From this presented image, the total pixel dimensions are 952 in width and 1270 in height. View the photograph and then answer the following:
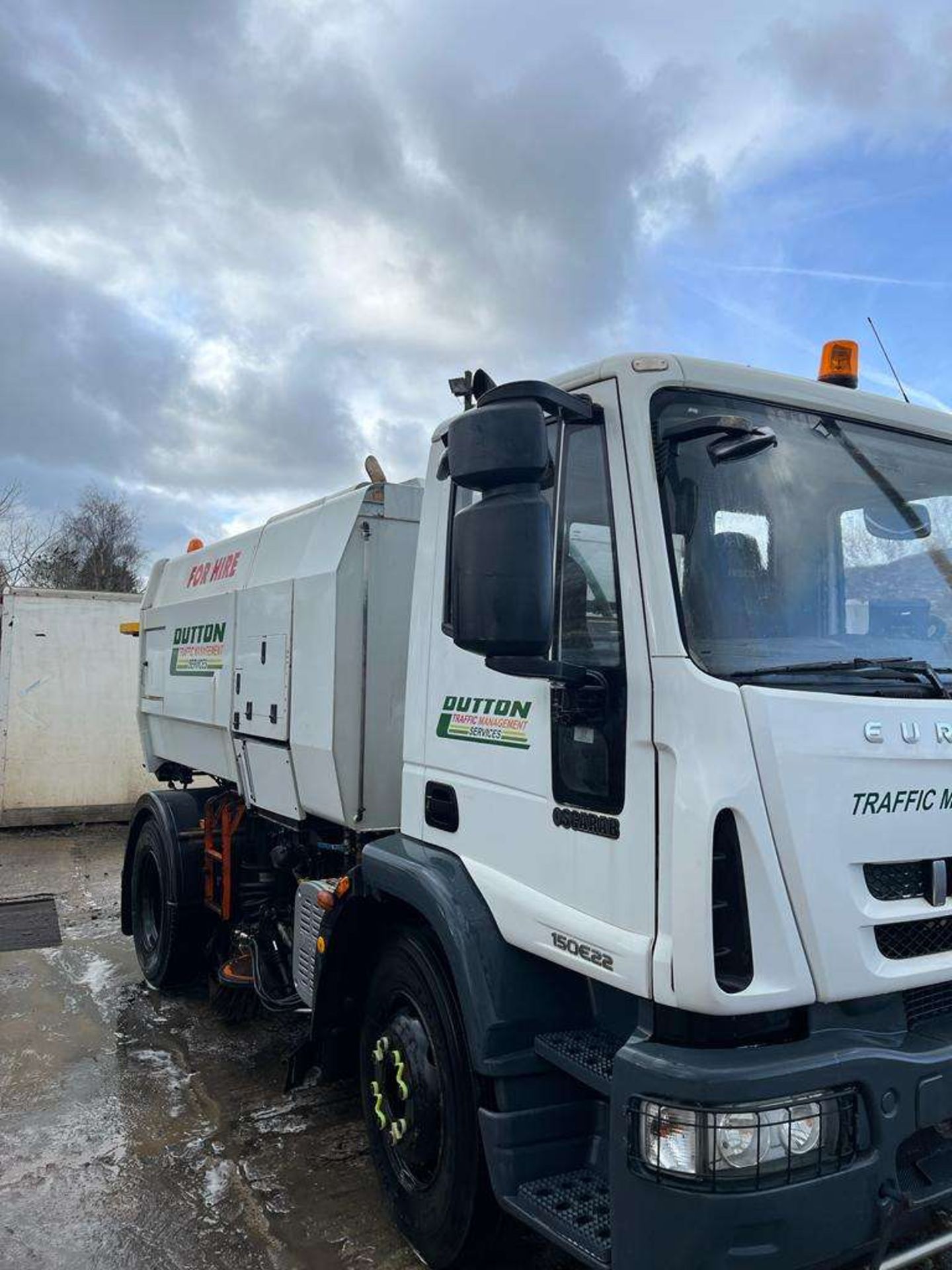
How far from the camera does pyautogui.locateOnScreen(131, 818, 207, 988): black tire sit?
5496 millimetres

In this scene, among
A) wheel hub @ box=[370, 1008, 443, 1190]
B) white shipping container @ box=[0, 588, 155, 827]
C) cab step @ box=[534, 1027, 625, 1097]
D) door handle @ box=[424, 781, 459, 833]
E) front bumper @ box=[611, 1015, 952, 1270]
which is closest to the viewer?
front bumper @ box=[611, 1015, 952, 1270]

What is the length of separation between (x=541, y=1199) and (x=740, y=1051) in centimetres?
73

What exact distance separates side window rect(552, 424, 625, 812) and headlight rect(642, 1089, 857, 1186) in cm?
68

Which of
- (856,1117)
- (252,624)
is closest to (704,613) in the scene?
(856,1117)

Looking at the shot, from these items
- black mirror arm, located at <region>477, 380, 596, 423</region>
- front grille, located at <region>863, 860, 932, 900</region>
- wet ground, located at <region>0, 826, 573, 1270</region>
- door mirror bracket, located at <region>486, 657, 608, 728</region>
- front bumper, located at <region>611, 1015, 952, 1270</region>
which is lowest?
wet ground, located at <region>0, 826, 573, 1270</region>

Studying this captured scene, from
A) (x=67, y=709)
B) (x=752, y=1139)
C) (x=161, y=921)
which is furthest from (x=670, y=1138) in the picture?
(x=67, y=709)

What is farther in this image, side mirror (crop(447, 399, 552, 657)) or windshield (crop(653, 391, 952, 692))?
windshield (crop(653, 391, 952, 692))

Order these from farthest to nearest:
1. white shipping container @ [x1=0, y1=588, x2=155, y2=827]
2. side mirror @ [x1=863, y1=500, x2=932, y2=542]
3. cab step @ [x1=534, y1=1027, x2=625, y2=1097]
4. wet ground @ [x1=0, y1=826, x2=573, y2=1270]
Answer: white shipping container @ [x1=0, y1=588, x2=155, y2=827], wet ground @ [x1=0, y1=826, x2=573, y2=1270], side mirror @ [x1=863, y1=500, x2=932, y2=542], cab step @ [x1=534, y1=1027, x2=625, y2=1097]

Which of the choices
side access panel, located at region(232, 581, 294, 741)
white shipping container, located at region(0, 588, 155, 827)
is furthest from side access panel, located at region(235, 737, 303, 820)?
white shipping container, located at region(0, 588, 155, 827)

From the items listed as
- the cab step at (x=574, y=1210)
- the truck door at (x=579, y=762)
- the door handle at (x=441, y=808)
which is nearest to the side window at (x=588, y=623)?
the truck door at (x=579, y=762)

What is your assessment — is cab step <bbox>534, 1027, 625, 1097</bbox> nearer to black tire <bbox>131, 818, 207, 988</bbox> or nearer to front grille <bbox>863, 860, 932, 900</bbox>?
front grille <bbox>863, 860, 932, 900</bbox>

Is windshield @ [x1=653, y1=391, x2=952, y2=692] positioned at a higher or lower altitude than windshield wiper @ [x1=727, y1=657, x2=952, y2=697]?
higher

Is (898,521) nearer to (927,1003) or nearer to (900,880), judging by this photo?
(900,880)

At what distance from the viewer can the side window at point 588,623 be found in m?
2.34
